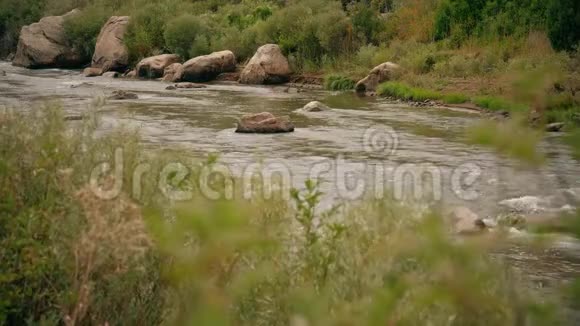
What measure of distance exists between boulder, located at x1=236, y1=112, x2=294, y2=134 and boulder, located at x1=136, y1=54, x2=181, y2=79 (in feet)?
64.9

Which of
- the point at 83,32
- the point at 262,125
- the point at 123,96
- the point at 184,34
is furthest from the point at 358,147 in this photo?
the point at 83,32

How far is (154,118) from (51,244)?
50.1 ft

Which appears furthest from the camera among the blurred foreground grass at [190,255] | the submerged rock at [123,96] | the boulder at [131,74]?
the boulder at [131,74]

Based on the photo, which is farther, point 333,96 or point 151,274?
point 333,96

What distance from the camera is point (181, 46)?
39062 mm

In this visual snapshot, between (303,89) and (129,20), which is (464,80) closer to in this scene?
(303,89)

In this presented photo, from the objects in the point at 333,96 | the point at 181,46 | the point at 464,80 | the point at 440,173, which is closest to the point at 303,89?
the point at 333,96

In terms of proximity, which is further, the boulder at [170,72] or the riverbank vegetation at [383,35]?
the boulder at [170,72]

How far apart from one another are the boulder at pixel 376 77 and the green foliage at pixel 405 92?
133 cm

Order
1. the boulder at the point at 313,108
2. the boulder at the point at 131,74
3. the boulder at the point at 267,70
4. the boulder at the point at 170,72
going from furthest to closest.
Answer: the boulder at the point at 131,74, the boulder at the point at 170,72, the boulder at the point at 267,70, the boulder at the point at 313,108

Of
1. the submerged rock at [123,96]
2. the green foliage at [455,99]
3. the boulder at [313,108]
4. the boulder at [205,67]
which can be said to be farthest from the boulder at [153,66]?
the green foliage at [455,99]

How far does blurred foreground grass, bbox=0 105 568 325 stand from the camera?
1650 millimetres

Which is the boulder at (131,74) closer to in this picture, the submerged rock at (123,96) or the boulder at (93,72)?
the boulder at (93,72)

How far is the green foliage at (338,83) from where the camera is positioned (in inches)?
1113
